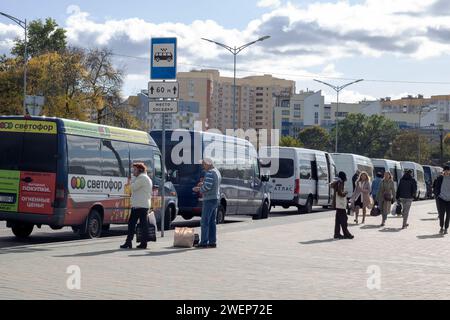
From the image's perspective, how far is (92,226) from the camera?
1911 cm

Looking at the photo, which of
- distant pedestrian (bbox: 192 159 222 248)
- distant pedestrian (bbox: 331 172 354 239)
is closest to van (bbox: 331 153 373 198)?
distant pedestrian (bbox: 331 172 354 239)

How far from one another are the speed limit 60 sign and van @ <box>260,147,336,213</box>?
17286 mm

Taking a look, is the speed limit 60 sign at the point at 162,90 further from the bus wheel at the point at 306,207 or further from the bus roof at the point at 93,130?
the bus wheel at the point at 306,207

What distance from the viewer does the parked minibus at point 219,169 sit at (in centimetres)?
2500

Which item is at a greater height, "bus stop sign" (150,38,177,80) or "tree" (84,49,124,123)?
"tree" (84,49,124,123)

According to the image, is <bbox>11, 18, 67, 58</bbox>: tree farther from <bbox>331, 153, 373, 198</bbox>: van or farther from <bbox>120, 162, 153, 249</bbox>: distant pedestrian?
<bbox>120, 162, 153, 249</bbox>: distant pedestrian

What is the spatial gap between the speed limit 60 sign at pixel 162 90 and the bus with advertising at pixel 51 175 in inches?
62.7

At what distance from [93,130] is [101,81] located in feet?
165

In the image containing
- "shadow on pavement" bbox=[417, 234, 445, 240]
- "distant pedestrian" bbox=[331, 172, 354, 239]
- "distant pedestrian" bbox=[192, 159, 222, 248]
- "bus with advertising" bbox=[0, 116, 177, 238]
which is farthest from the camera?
"shadow on pavement" bbox=[417, 234, 445, 240]

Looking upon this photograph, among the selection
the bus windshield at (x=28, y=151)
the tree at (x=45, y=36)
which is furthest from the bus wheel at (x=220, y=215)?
the tree at (x=45, y=36)

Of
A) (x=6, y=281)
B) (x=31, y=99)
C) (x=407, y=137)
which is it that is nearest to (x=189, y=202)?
(x=6, y=281)

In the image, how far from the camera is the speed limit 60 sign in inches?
731

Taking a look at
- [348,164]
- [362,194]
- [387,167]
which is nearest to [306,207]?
Result: [362,194]
